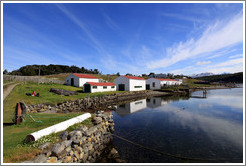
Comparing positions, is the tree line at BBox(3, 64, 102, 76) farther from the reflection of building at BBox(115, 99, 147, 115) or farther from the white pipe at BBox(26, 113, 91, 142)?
the white pipe at BBox(26, 113, 91, 142)

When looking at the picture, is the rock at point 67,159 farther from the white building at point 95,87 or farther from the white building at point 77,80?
the white building at point 77,80

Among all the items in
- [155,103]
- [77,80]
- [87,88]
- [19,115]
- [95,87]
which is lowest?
[155,103]

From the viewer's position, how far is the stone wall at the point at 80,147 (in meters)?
6.31

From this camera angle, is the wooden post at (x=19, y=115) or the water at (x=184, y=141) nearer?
the water at (x=184, y=141)

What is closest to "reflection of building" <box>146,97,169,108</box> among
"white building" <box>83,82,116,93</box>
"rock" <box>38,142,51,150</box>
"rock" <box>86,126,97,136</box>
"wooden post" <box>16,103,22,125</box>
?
"white building" <box>83,82,116,93</box>

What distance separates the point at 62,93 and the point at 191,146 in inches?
1058

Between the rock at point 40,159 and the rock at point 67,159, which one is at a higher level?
the rock at point 40,159

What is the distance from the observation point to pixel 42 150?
6402 millimetres

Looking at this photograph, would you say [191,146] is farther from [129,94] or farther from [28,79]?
[28,79]

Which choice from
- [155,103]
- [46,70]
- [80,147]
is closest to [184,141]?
[80,147]

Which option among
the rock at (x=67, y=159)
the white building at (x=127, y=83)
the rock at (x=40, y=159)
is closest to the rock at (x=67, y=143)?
the rock at (x=67, y=159)

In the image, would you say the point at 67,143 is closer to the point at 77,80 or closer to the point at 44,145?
the point at 44,145

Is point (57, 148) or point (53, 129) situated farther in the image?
point (53, 129)

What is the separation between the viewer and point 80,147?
7.96 meters
